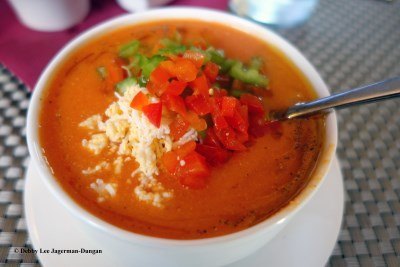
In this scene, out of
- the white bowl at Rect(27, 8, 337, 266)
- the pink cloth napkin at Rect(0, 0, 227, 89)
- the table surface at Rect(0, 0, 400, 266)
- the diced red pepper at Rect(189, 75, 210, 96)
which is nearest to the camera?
the white bowl at Rect(27, 8, 337, 266)

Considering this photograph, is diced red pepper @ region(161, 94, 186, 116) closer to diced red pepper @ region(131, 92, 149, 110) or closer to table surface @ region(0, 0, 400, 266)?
diced red pepper @ region(131, 92, 149, 110)

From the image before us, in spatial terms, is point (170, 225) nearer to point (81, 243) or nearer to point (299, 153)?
point (81, 243)

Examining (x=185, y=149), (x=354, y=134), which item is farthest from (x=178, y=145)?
(x=354, y=134)

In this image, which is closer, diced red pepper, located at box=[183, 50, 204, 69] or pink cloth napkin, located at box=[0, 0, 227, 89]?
diced red pepper, located at box=[183, 50, 204, 69]

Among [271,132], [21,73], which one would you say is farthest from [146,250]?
[21,73]

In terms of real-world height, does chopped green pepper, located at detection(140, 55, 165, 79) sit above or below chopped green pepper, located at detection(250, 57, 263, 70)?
above

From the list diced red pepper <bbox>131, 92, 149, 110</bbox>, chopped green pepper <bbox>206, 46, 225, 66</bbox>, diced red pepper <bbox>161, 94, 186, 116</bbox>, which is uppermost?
diced red pepper <bbox>131, 92, 149, 110</bbox>

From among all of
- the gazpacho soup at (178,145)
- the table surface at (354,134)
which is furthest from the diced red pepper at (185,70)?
the table surface at (354,134)

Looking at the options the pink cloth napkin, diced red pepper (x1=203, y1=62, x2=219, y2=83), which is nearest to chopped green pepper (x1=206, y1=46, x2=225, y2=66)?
diced red pepper (x1=203, y1=62, x2=219, y2=83)
